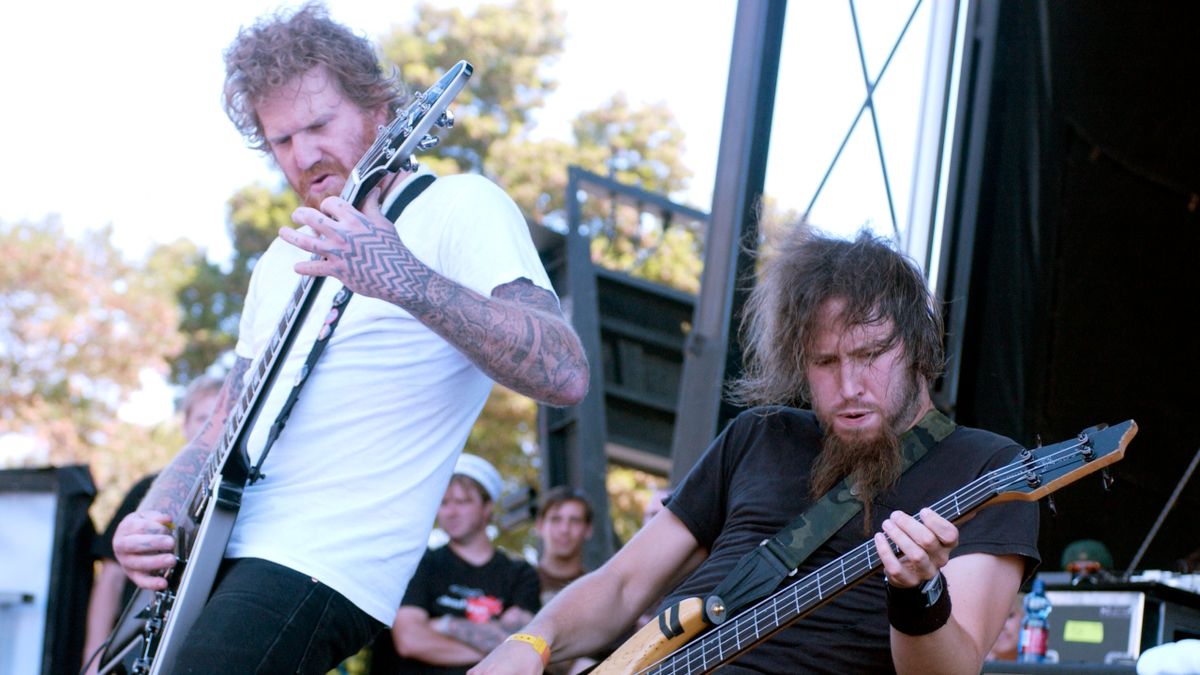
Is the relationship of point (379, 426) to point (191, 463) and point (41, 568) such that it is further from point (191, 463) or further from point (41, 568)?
point (41, 568)

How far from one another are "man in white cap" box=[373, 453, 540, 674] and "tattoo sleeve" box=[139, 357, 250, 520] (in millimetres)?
2362

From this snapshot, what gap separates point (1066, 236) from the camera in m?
5.14

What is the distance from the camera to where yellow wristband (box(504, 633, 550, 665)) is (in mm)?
2688

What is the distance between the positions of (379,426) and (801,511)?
0.88m

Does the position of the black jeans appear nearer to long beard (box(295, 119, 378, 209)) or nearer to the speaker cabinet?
long beard (box(295, 119, 378, 209))

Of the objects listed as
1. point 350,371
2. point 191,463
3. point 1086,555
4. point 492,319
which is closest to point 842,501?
point 492,319

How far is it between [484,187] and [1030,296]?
3174 mm

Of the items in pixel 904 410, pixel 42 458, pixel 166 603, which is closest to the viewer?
pixel 166 603

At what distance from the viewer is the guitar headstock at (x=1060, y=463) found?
229 centimetres

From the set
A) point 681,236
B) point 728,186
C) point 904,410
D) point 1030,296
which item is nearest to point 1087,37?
point 1030,296

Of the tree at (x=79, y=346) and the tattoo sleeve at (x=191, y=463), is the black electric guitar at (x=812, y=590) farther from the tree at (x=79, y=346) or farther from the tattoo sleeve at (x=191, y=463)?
the tree at (x=79, y=346)

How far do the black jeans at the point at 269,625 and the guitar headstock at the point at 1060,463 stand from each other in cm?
117

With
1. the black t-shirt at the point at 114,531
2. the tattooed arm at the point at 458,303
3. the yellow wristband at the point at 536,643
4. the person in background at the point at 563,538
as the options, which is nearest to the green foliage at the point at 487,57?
the person in background at the point at 563,538

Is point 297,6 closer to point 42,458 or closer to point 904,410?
point 904,410
